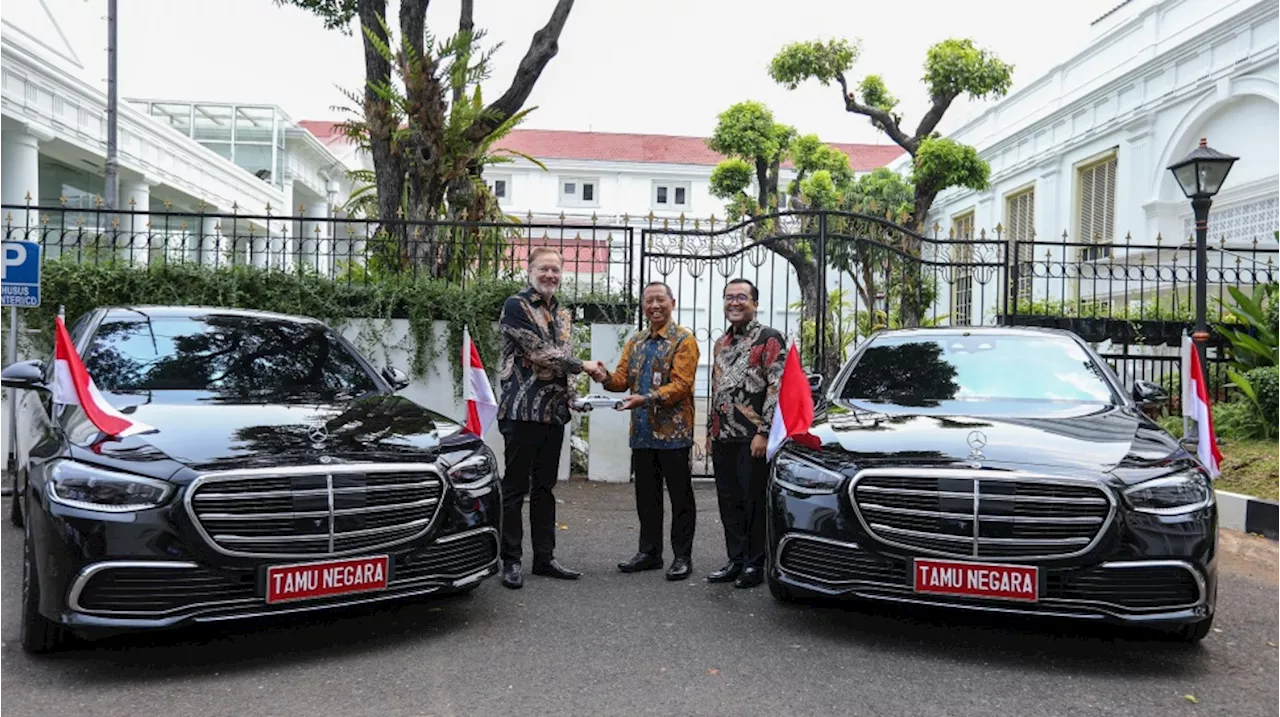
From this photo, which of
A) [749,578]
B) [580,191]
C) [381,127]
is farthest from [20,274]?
[580,191]

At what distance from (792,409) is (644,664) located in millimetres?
1484

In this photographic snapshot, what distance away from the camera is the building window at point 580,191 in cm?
5153

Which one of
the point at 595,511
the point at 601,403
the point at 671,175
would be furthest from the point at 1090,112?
the point at 671,175

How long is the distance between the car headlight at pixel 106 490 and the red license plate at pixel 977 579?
293cm

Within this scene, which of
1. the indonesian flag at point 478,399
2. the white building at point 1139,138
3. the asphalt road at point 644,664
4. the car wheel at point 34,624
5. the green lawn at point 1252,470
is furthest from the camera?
the white building at point 1139,138

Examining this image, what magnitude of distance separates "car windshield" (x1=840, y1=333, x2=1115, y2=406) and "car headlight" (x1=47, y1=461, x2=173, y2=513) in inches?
136

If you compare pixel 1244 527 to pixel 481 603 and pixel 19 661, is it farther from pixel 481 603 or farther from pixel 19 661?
pixel 19 661

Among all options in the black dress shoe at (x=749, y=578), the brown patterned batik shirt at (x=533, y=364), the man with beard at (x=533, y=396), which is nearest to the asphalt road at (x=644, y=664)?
the black dress shoe at (x=749, y=578)

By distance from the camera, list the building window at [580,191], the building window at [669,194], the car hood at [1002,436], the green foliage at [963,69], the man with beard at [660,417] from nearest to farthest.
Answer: the car hood at [1002,436], the man with beard at [660,417], the green foliage at [963,69], the building window at [580,191], the building window at [669,194]

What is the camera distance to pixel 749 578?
17.4 ft

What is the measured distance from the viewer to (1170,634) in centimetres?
416

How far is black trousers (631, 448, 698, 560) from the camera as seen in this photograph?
17.9 ft

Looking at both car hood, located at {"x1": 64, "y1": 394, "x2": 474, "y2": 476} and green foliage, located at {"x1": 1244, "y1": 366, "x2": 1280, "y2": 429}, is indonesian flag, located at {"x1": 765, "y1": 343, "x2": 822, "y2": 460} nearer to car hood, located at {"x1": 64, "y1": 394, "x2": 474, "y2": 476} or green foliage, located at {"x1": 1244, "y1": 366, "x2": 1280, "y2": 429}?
car hood, located at {"x1": 64, "y1": 394, "x2": 474, "y2": 476}

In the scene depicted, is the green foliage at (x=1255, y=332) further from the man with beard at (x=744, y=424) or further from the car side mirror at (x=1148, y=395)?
the man with beard at (x=744, y=424)
